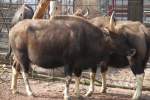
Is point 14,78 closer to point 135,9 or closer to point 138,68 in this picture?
point 138,68

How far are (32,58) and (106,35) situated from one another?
5.26ft

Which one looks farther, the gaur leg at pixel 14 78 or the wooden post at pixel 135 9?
the wooden post at pixel 135 9

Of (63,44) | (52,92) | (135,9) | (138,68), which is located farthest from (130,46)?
(135,9)

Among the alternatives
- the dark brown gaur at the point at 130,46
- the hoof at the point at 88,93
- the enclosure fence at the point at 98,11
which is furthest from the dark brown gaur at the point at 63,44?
the enclosure fence at the point at 98,11

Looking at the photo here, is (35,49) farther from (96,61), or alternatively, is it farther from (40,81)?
(40,81)

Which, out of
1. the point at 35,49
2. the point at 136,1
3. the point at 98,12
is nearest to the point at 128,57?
the point at 35,49

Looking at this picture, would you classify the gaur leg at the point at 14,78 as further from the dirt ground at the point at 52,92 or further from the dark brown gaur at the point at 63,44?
the dark brown gaur at the point at 63,44

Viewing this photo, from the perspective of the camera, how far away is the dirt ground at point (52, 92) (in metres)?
9.72

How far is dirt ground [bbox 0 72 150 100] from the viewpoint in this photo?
383 inches

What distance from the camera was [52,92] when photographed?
34.1ft

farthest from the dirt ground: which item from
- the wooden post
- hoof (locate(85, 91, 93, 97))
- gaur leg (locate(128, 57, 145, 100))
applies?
the wooden post

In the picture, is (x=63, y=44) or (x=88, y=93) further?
(x=88, y=93)

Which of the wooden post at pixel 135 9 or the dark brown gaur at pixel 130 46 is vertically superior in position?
the wooden post at pixel 135 9

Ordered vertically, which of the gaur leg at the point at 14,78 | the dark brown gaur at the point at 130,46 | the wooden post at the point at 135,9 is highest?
the wooden post at the point at 135,9
